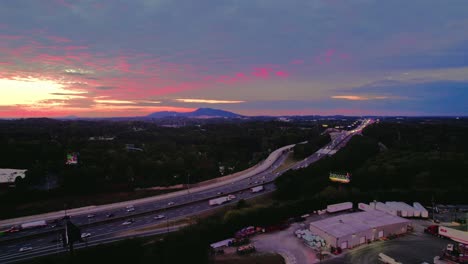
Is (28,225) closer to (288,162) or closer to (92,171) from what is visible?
(92,171)

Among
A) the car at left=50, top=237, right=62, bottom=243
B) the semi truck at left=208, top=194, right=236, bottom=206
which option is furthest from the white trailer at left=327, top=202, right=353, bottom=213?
the car at left=50, top=237, right=62, bottom=243

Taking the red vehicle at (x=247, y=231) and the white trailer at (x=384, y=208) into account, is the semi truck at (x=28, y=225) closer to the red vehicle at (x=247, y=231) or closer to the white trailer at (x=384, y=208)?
the red vehicle at (x=247, y=231)

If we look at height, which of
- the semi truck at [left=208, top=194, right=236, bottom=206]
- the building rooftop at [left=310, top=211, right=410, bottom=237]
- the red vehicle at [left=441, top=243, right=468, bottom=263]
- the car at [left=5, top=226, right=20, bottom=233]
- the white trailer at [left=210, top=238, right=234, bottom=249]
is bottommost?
the car at [left=5, top=226, right=20, bottom=233]

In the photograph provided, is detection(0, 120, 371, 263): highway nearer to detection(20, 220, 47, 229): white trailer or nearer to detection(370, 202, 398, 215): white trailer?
detection(20, 220, 47, 229): white trailer

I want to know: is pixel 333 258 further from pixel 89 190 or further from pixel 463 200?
pixel 89 190

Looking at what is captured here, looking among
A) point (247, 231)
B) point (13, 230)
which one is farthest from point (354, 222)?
point (13, 230)
